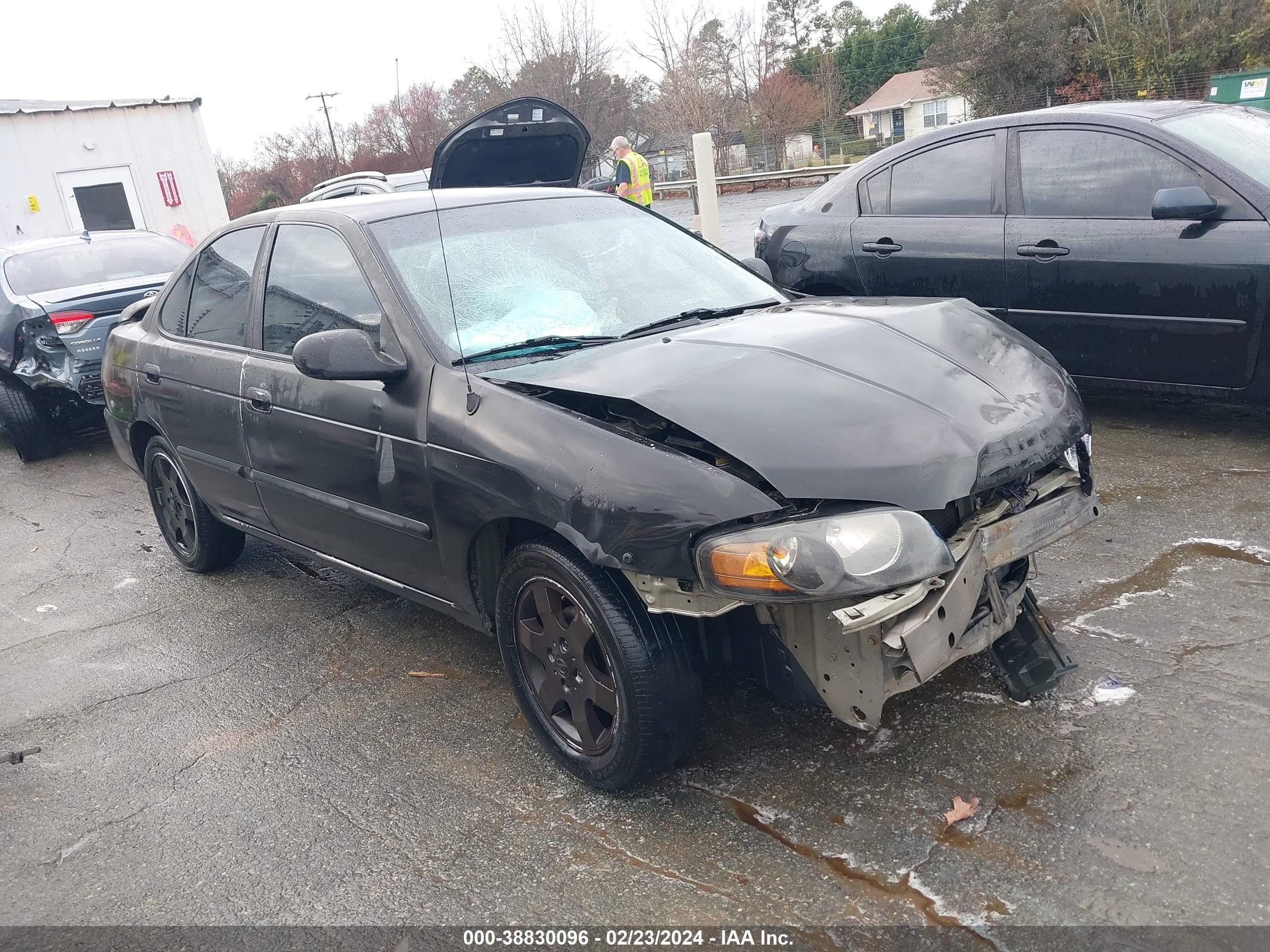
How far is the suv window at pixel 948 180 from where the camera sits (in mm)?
5473

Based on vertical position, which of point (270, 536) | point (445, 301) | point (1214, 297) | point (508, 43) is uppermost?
point (508, 43)

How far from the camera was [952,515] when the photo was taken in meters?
2.61

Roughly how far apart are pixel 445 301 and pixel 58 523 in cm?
430

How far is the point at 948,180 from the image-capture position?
5.62 m

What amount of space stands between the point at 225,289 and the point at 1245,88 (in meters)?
17.7

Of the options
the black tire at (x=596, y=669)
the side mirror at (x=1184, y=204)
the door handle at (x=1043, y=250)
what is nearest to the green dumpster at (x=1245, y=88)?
the door handle at (x=1043, y=250)

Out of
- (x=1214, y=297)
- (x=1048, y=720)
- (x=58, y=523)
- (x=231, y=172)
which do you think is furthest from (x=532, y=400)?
(x=231, y=172)

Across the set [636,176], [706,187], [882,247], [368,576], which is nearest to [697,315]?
[368,576]

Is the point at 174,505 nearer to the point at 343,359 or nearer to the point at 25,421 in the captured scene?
the point at 343,359

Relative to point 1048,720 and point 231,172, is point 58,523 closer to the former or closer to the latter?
point 1048,720

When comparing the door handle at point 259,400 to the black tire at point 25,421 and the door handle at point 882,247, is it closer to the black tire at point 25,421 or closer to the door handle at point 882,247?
the door handle at point 882,247

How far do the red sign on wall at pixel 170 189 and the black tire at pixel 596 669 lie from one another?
17.1 metres

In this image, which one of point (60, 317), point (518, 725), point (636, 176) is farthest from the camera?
point (636, 176)

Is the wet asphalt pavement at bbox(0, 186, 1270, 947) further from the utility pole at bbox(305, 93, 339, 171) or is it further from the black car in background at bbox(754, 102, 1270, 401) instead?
the utility pole at bbox(305, 93, 339, 171)
